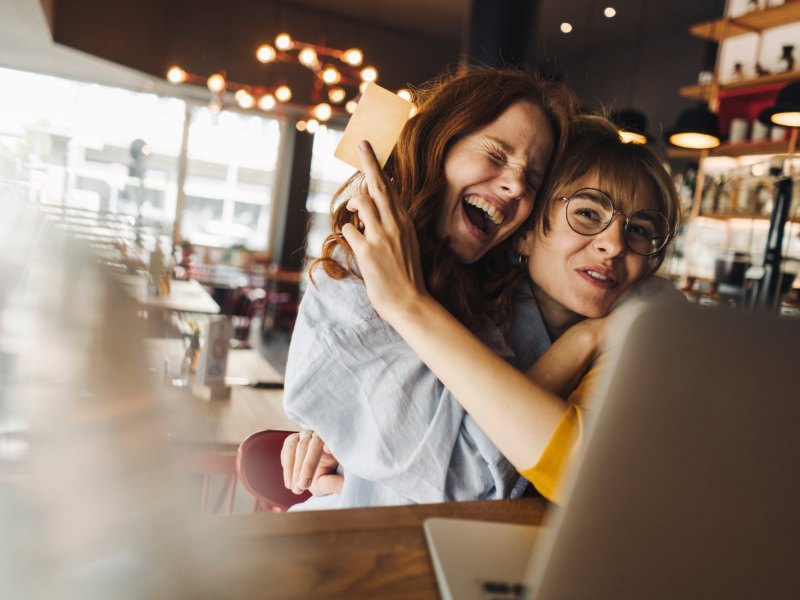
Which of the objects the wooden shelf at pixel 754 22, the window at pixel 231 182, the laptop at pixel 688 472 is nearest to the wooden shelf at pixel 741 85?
the wooden shelf at pixel 754 22

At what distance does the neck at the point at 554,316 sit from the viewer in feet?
4.21

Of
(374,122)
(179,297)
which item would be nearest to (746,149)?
(179,297)

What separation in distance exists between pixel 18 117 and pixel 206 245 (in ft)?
34.2

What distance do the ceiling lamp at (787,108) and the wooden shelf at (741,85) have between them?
1.52 meters

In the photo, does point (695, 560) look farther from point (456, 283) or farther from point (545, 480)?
point (456, 283)

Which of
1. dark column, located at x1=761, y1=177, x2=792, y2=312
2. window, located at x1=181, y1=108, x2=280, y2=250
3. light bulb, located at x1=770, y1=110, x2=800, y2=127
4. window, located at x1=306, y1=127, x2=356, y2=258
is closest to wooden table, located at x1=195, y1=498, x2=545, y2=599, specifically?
dark column, located at x1=761, y1=177, x2=792, y2=312

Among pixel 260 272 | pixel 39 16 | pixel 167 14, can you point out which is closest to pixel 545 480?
pixel 39 16

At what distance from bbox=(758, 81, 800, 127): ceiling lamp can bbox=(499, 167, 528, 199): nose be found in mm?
2617

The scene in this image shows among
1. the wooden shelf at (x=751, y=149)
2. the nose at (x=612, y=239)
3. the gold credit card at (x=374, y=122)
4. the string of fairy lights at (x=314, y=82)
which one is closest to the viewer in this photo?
the gold credit card at (x=374, y=122)

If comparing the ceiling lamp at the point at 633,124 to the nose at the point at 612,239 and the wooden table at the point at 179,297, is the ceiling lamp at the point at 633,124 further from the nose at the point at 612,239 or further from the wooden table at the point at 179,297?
the nose at the point at 612,239

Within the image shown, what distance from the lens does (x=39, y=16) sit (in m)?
6.77

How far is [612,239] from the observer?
1.16 m

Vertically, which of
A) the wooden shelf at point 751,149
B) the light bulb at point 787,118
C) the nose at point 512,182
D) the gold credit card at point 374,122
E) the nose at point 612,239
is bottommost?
the nose at point 612,239

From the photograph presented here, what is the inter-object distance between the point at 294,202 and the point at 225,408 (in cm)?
792
